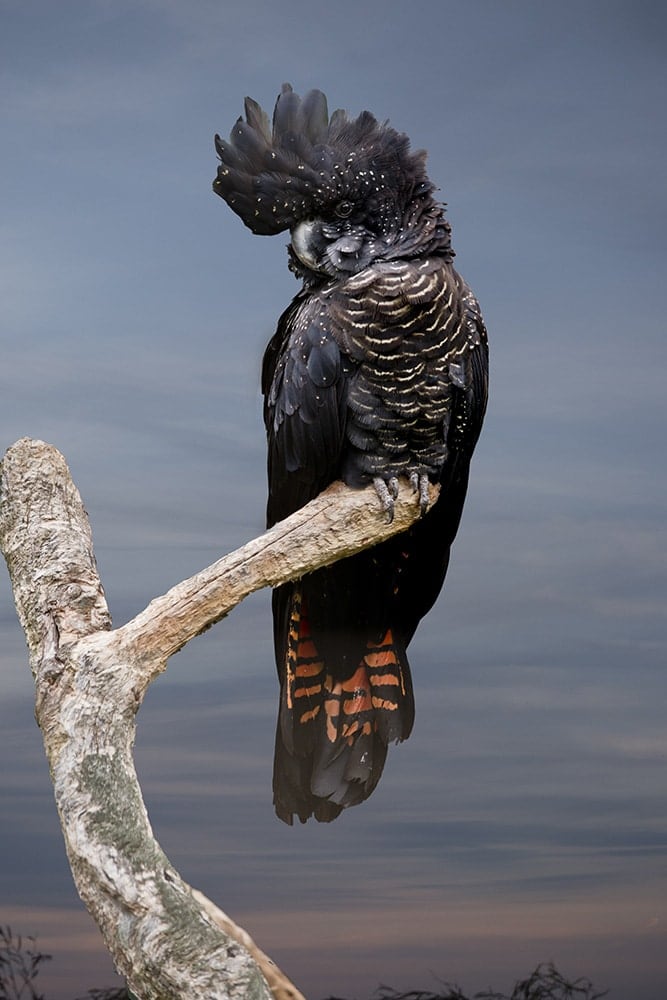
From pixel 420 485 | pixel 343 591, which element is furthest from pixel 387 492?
pixel 343 591

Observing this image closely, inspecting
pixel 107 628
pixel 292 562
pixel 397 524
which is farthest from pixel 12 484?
Answer: pixel 397 524

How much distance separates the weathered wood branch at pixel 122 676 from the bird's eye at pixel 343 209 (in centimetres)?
86

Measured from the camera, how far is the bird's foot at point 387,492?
397 centimetres

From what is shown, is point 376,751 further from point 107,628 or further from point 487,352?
point 487,352

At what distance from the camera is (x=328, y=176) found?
382 cm

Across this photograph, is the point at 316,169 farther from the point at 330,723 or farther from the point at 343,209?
the point at 330,723

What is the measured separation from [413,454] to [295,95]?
3.95 ft

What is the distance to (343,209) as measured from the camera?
12.7ft

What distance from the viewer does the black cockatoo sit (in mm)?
3840

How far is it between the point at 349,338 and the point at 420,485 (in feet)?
1.80

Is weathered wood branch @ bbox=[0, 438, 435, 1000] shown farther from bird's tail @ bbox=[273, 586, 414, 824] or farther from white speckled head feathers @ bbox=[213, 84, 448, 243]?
white speckled head feathers @ bbox=[213, 84, 448, 243]

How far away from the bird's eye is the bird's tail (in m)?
1.28

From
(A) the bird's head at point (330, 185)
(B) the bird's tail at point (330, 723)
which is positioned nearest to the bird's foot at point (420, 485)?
(B) the bird's tail at point (330, 723)

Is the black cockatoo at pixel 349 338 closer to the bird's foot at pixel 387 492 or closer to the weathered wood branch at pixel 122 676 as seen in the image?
the bird's foot at pixel 387 492
